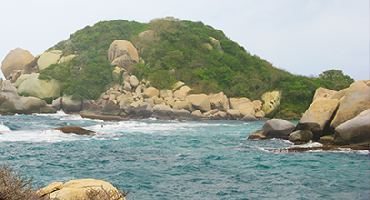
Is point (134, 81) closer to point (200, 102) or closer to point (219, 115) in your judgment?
point (200, 102)

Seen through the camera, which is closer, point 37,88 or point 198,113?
point 198,113

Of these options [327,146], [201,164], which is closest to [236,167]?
[201,164]

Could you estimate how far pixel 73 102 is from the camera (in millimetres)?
41219

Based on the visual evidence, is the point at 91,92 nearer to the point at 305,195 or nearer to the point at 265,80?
the point at 265,80

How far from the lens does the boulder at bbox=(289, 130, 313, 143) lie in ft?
47.8

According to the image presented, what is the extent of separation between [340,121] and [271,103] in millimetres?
27120

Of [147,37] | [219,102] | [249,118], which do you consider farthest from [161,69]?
[249,118]

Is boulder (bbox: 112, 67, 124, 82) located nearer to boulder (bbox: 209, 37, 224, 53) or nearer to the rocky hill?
the rocky hill

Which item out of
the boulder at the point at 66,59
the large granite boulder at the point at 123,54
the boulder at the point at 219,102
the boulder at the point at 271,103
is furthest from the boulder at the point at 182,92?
the boulder at the point at 66,59

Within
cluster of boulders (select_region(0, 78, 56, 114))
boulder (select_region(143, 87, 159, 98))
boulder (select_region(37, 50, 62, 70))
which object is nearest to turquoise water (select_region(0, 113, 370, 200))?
cluster of boulders (select_region(0, 78, 56, 114))

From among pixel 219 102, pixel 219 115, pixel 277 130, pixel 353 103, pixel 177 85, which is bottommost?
pixel 277 130

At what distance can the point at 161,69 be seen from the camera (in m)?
48.1

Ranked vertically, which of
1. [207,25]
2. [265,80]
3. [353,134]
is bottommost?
[353,134]

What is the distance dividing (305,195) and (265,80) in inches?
1652
